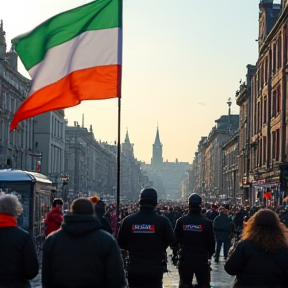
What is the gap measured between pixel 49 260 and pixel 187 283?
4.81 metres

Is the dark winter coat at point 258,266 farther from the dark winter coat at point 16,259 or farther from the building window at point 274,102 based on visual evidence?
the building window at point 274,102

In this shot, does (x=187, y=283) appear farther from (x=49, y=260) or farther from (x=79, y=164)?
(x=79, y=164)

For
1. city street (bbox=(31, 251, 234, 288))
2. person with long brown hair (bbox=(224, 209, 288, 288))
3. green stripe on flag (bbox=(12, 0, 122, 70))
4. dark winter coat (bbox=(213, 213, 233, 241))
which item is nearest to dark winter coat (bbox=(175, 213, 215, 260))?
person with long brown hair (bbox=(224, 209, 288, 288))

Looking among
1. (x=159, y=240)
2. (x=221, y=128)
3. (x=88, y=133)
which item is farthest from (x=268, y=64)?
(x=88, y=133)

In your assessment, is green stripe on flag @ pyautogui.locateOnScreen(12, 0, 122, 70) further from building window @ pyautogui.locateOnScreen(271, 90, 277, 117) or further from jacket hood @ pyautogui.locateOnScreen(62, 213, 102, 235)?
building window @ pyautogui.locateOnScreen(271, 90, 277, 117)

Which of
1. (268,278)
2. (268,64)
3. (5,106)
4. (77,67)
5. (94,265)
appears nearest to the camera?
(94,265)

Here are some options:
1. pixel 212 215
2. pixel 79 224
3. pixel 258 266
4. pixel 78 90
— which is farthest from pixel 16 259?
pixel 212 215

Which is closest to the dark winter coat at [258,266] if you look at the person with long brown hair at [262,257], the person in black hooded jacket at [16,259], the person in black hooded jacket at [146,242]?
the person with long brown hair at [262,257]

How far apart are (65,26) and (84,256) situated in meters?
7.91

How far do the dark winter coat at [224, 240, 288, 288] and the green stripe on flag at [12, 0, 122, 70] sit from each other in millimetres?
6997

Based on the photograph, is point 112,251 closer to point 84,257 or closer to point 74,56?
point 84,257

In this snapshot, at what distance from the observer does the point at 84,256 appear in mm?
6371

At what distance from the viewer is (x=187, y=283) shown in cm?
1108

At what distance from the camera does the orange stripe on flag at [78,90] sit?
12820mm
